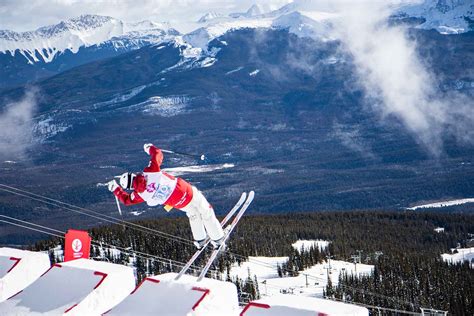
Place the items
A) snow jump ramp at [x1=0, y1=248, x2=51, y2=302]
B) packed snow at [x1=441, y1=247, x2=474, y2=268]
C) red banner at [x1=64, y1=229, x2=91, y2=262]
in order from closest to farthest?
snow jump ramp at [x1=0, y1=248, x2=51, y2=302] → red banner at [x1=64, y1=229, x2=91, y2=262] → packed snow at [x1=441, y1=247, x2=474, y2=268]

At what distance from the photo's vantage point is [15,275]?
2809 centimetres

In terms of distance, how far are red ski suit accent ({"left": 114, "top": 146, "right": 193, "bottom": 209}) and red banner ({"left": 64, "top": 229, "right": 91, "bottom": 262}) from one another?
34.5 feet

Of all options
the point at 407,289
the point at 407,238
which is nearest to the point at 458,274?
the point at 407,289

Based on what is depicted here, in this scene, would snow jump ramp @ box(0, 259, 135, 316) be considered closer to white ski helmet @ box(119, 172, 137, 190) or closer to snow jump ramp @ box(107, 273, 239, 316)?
snow jump ramp @ box(107, 273, 239, 316)

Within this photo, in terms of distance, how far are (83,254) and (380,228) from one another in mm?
112281

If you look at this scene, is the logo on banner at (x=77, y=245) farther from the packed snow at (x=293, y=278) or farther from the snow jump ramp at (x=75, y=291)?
the packed snow at (x=293, y=278)

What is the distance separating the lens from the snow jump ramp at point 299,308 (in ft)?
62.9

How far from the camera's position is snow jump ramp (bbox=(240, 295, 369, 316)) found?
19.2m

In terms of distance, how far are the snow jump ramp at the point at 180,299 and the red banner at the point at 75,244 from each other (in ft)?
36.0

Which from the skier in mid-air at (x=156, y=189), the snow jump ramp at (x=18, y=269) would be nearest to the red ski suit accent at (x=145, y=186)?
the skier in mid-air at (x=156, y=189)

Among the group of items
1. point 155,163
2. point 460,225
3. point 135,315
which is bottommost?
point 460,225

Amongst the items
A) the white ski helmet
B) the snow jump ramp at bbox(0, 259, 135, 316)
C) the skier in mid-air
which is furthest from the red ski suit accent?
the snow jump ramp at bbox(0, 259, 135, 316)

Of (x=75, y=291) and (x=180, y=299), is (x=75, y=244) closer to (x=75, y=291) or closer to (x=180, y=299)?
(x=75, y=291)

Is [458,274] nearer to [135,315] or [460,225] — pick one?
[135,315]
